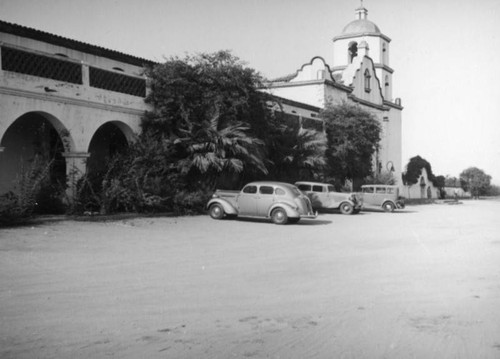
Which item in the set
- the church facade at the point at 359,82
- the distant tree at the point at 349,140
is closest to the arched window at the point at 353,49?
the church facade at the point at 359,82

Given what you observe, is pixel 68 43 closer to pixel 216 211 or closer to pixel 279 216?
pixel 216 211

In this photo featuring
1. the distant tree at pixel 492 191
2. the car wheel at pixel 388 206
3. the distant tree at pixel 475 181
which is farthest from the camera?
the distant tree at pixel 492 191

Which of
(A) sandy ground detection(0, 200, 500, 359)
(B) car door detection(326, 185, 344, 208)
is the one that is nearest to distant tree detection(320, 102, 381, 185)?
(B) car door detection(326, 185, 344, 208)

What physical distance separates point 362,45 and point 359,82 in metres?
4.11

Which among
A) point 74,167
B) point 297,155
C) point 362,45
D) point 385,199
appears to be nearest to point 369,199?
point 385,199

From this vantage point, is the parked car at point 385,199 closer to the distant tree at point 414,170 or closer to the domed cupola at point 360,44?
the domed cupola at point 360,44

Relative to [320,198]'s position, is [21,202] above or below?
below

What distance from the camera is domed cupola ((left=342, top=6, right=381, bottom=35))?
4891 centimetres

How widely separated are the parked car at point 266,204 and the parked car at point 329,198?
671 cm

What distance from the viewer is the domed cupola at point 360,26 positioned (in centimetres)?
4891

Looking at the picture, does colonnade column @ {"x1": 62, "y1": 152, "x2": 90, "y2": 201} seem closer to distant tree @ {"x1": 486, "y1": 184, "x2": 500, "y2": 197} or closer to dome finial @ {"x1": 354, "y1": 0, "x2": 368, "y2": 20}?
dome finial @ {"x1": 354, "y1": 0, "x2": 368, "y2": 20}

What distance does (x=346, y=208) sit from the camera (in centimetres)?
2491

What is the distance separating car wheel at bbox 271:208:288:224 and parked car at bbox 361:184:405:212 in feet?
40.0

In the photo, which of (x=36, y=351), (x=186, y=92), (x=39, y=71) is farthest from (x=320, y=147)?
(x=36, y=351)
